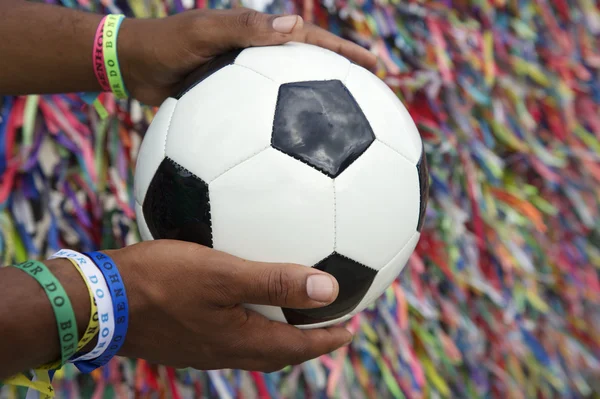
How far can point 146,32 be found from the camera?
940mm

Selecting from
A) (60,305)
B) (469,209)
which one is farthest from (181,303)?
(469,209)

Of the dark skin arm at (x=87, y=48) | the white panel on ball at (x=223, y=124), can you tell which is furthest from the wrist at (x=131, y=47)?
the white panel on ball at (x=223, y=124)

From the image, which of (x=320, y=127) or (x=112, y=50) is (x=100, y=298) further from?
(x=112, y=50)

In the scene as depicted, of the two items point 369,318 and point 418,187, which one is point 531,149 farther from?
point 418,187

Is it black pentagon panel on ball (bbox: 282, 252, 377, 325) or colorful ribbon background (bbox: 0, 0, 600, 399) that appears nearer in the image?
black pentagon panel on ball (bbox: 282, 252, 377, 325)

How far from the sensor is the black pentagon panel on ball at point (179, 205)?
0.73 m

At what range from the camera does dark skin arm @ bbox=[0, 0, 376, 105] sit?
89cm

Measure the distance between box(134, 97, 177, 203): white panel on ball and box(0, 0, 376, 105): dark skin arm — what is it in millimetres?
129

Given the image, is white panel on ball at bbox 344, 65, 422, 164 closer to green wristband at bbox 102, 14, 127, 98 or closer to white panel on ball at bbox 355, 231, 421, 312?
white panel on ball at bbox 355, 231, 421, 312

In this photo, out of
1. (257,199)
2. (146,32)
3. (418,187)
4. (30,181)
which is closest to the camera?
(257,199)

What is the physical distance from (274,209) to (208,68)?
282 millimetres

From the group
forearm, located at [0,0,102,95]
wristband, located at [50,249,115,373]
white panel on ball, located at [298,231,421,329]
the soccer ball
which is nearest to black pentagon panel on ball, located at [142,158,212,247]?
the soccer ball

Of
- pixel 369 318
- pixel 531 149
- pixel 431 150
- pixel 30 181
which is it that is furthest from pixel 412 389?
pixel 30 181

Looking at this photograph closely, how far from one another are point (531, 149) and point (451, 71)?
32 centimetres
